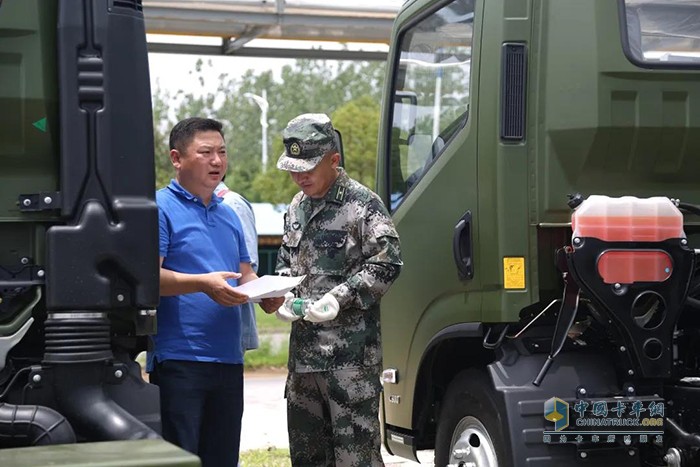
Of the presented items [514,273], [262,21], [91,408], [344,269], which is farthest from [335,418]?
[262,21]

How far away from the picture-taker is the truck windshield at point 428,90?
5.65 meters

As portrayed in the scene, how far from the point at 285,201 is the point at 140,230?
3395 cm

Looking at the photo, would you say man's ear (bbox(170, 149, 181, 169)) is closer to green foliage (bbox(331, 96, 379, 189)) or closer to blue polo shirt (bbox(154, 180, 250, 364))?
blue polo shirt (bbox(154, 180, 250, 364))

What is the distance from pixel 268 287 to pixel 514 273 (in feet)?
3.49

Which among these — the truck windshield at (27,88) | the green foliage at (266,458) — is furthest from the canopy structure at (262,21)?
the truck windshield at (27,88)

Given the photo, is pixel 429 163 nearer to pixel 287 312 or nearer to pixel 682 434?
pixel 287 312

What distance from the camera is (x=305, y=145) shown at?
5.20 metres

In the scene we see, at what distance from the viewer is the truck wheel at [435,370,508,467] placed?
5.09 meters

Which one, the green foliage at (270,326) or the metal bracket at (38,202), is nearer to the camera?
the metal bracket at (38,202)

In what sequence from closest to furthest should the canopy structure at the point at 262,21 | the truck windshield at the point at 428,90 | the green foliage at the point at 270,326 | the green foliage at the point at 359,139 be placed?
the truck windshield at the point at 428,90 → the canopy structure at the point at 262,21 → the green foliage at the point at 270,326 → the green foliage at the point at 359,139

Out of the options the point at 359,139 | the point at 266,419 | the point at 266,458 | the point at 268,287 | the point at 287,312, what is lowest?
the point at 266,419

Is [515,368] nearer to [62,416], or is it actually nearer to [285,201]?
[62,416]

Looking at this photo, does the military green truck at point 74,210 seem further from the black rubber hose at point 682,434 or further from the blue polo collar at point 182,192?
the black rubber hose at point 682,434

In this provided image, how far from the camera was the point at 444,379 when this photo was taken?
5.91m
